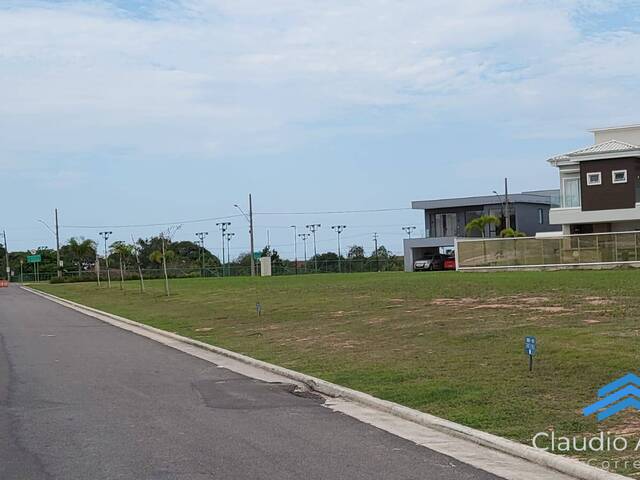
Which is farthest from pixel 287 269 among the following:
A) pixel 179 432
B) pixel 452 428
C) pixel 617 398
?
pixel 452 428

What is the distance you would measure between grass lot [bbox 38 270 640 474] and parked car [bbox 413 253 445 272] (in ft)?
154

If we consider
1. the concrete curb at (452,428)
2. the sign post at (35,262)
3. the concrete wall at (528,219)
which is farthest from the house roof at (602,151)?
the sign post at (35,262)

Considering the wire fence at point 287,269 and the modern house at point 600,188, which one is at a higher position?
the modern house at point 600,188

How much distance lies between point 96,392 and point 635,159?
46.7 m

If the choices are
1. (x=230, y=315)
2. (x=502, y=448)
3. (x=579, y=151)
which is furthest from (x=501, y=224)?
(x=502, y=448)

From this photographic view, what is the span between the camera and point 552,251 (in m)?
51.8

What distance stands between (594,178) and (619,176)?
152cm

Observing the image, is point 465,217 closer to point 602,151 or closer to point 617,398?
point 602,151

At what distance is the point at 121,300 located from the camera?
1902 inches

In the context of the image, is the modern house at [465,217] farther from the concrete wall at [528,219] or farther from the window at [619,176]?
the window at [619,176]

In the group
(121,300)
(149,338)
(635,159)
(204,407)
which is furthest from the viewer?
(635,159)

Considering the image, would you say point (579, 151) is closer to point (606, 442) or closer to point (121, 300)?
point (121, 300)

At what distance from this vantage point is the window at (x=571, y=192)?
5750cm

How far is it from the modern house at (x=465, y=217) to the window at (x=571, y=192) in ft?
91.2
